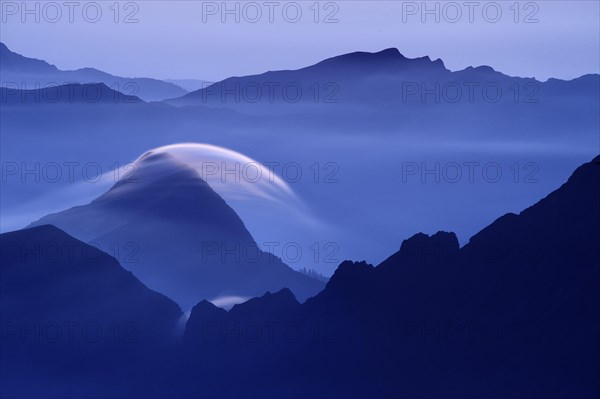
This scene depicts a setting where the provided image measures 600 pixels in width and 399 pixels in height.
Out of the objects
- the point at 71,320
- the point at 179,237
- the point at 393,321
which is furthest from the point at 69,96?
the point at 393,321

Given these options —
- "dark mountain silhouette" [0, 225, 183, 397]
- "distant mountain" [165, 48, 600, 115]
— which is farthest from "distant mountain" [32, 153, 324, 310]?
"distant mountain" [165, 48, 600, 115]

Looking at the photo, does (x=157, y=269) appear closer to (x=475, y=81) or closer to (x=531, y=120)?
(x=475, y=81)

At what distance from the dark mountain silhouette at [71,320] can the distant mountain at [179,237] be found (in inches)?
188

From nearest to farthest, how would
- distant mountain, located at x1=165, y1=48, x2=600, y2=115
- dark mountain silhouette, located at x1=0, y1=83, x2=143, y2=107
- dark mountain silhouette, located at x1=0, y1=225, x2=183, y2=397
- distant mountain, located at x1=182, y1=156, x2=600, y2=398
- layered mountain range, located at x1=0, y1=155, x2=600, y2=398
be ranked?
distant mountain, located at x1=182, y1=156, x2=600, y2=398, layered mountain range, located at x1=0, y1=155, x2=600, y2=398, dark mountain silhouette, located at x1=0, y1=225, x2=183, y2=397, distant mountain, located at x1=165, y1=48, x2=600, y2=115, dark mountain silhouette, located at x1=0, y1=83, x2=143, y2=107

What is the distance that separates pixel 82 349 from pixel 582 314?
23545mm

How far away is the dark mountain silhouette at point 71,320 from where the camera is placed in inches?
1578

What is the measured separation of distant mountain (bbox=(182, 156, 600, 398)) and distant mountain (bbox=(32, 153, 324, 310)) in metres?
8.36

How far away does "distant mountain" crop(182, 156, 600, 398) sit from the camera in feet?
115

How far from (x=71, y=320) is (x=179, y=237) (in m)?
12.8

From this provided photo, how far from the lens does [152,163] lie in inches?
2552

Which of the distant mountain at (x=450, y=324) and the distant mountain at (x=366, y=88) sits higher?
the distant mountain at (x=366, y=88)

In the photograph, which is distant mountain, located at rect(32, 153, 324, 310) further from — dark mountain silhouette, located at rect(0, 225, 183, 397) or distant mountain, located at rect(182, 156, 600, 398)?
distant mountain, located at rect(182, 156, 600, 398)

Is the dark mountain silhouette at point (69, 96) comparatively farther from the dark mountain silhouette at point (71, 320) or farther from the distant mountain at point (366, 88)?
the dark mountain silhouette at point (71, 320)

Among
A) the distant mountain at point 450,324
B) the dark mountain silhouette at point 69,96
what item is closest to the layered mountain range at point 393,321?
the distant mountain at point 450,324
